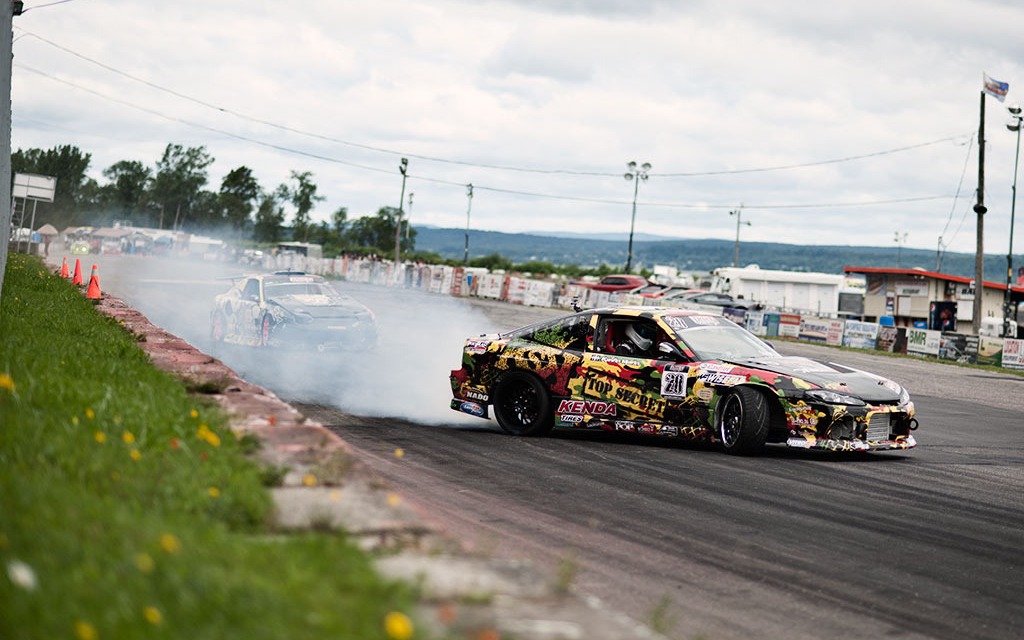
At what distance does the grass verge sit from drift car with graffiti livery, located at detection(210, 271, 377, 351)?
12.1 metres

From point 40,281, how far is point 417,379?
→ 378 inches

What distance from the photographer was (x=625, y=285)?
55.7 metres

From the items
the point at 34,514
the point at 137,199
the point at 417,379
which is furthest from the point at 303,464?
the point at 137,199

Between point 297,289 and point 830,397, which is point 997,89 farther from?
point 830,397

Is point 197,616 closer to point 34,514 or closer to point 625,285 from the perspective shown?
point 34,514

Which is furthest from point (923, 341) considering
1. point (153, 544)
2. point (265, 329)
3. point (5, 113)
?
point (153, 544)

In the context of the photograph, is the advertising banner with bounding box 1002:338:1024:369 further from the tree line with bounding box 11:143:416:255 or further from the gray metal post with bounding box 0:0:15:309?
the tree line with bounding box 11:143:416:255

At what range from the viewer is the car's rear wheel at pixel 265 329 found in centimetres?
1848

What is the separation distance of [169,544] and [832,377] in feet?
28.1

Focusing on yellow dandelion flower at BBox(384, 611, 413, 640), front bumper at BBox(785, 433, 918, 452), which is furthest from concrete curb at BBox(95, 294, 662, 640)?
front bumper at BBox(785, 433, 918, 452)

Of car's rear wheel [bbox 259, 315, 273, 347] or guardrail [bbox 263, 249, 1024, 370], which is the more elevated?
guardrail [bbox 263, 249, 1024, 370]

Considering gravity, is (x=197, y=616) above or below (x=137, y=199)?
below

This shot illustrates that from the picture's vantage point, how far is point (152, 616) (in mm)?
2861

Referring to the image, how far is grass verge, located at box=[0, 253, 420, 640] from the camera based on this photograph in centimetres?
287
